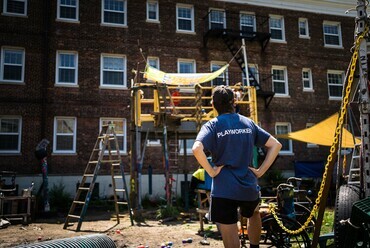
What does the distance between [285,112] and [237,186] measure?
19.8m

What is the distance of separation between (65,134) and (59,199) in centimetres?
366

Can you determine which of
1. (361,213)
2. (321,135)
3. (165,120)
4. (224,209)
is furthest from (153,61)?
(361,213)

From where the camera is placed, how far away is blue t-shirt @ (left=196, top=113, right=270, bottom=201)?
352 centimetres

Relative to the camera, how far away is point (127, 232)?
30.5ft

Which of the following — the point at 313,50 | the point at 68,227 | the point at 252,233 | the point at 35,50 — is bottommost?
the point at 68,227

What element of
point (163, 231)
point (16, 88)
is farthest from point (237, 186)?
point (16, 88)

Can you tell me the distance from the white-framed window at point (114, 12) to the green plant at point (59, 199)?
953 centimetres

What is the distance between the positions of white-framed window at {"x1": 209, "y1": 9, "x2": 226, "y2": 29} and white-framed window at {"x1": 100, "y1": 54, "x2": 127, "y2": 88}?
596cm

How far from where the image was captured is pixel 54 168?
1777 centimetres

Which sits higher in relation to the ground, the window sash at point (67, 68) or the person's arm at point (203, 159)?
the window sash at point (67, 68)

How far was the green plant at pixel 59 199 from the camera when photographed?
1593 centimetres

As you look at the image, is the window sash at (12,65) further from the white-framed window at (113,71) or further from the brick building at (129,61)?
the white-framed window at (113,71)

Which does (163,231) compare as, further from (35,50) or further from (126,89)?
(35,50)

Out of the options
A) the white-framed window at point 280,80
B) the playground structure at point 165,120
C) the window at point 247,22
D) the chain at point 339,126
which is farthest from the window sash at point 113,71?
the chain at point 339,126
